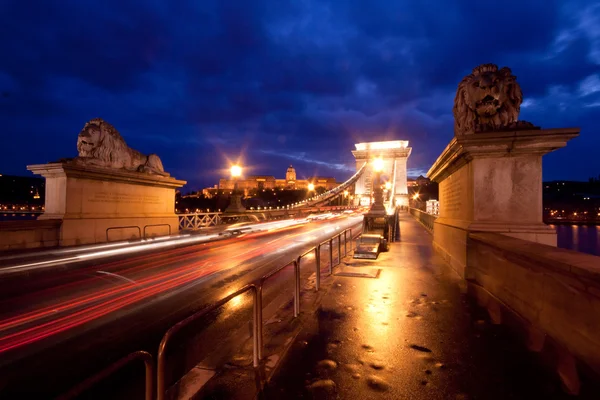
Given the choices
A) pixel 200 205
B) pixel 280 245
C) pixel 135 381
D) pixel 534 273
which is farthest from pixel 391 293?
pixel 200 205

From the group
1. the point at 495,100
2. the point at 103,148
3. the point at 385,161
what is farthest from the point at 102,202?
the point at 385,161

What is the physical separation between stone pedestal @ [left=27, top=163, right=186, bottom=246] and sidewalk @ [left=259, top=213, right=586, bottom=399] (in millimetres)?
12588

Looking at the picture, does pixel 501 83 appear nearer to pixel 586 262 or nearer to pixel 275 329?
pixel 586 262

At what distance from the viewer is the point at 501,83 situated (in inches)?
257

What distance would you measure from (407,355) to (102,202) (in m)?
15.3

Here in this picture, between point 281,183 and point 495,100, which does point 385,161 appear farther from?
point 281,183

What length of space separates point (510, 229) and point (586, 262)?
3.25 metres

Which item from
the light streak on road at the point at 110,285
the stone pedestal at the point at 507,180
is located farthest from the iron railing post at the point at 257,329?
the stone pedestal at the point at 507,180

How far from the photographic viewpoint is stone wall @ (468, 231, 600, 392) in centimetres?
291

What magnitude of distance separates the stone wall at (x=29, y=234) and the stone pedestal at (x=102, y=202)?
298 millimetres

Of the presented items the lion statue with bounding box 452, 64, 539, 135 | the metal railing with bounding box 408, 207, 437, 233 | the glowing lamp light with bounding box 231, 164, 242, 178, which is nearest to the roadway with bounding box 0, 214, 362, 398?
the lion statue with bounding box 452, 64, 539, 135

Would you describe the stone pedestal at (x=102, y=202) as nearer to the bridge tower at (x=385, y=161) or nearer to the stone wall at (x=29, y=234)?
the stone wall at (x=29, y=234)

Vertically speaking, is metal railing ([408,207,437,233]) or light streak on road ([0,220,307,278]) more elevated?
metal railing ([408,207,437,233])

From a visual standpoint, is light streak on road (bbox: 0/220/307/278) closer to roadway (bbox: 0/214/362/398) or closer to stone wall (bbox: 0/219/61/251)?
roadway (bbox: 0/214/362/398)
